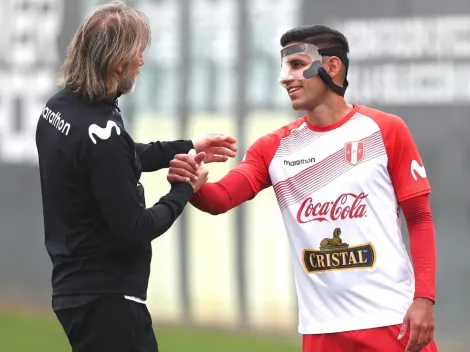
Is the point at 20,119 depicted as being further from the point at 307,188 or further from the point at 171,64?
the point at 307,188

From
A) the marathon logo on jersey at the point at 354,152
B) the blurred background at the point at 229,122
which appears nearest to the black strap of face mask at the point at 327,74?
the marathon logo on jersey at the point at 354,152

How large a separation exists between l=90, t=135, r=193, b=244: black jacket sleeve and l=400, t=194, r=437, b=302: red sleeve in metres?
0.79

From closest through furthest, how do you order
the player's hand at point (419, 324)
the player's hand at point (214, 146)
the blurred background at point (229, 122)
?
1. the player's hand at point (419, 324)
2. the player's hand at point (214, 146)
3. the blurred background at point (229, 122)

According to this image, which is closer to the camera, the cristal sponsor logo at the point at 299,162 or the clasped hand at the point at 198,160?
the clasped hand at the point at 198,160

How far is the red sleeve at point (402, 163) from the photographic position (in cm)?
311

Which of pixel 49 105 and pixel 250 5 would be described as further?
pixel 250 5

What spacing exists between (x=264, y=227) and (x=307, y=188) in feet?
11.1

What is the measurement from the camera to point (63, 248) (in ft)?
9.61

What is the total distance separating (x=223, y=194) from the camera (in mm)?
3305

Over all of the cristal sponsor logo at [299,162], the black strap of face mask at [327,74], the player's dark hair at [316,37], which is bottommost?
the cristal sponsor logo at [299,162]

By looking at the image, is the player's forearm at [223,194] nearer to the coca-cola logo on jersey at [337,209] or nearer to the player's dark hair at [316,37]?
the coca-cola logo on jersey at [337,209]

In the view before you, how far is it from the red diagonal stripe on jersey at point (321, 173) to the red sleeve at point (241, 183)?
0.33ft

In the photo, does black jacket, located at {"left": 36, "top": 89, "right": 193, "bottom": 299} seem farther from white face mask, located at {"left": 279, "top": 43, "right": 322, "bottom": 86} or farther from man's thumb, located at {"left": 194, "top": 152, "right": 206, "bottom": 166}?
white face mask, located at {"left": 279, "top": 43, "right": 322, "bottom": 86}

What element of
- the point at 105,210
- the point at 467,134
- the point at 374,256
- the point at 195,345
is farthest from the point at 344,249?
the point at 195,345
